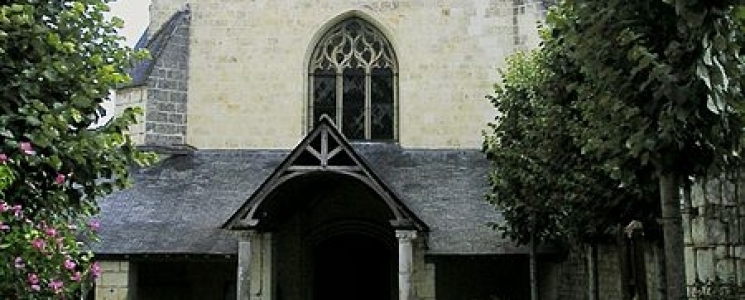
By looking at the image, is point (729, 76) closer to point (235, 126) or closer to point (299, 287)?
point (299, 287)

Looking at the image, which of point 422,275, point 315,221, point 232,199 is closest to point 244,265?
point 232,199

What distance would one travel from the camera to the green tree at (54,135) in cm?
545

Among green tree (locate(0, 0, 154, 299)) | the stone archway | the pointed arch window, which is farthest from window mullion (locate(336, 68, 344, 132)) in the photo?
green tree (locate(0, 0, 154, 299))

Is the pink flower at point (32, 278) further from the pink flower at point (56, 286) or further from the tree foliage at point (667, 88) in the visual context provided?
the tree foliage at point (667, 88)

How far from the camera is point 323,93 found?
1786 centimetres

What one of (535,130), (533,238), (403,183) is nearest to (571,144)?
(535,130)

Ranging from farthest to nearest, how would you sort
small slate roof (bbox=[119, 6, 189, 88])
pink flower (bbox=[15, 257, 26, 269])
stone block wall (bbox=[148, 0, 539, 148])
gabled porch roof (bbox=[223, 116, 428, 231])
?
stone block wall (bbox=[148, 0, 539, 148]), small slate roof (bbox=[119, 6, 189, 88]), gabled porch roof (bbox=[223, 116, 428, 231]), pink flower (bbox=[15, 257, 26, 269])

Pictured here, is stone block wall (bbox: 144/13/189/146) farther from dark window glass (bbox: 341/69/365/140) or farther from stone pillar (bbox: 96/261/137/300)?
stone pillar (bbox: 96/261/137/300)

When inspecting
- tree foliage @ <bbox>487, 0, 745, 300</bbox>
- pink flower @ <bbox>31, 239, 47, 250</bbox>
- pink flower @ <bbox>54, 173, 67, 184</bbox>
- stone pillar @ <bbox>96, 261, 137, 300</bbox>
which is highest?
tree foliage @ <bbox>487, 0, 745, 300</bbox>

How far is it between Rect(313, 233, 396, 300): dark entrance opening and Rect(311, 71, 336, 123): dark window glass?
2.75 metres

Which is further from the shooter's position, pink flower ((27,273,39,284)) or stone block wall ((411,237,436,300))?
stone block wall ((411,237,436,300))

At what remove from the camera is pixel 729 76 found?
15.3ft

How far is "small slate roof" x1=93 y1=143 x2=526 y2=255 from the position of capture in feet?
44.9

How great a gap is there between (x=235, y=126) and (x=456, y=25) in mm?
4961
